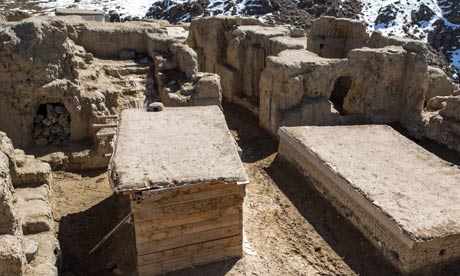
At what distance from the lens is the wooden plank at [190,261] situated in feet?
20.3

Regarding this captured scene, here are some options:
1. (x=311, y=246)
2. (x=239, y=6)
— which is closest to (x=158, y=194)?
(x=311, y=246)

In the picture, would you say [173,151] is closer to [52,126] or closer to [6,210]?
[6,210]

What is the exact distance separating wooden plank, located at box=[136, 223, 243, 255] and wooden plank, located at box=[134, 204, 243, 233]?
0.78 feet

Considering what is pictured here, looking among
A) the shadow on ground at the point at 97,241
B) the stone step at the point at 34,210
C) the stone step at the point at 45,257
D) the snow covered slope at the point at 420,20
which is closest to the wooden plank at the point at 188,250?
the shadow on ground at the point at 97,241

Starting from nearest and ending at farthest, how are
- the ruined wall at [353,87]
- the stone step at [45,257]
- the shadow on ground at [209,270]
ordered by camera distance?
1. the stone step at [45,257]
2. the shadow on ground at [209,270]
3. the ruined wall at [353,87]

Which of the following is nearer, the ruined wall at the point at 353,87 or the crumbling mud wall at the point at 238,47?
the ruined wall at the point at 353,87

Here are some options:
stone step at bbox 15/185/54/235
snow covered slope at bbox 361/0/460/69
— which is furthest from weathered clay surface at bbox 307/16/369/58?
snow covered slope at bbox 361/0/460/69

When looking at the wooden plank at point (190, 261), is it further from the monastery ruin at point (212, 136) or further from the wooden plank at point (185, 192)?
the wooden plank at point (185, 192)

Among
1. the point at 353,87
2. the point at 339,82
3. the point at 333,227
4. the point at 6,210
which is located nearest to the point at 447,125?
the point at 353,87

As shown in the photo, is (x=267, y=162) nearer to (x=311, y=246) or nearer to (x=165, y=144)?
(x=311, y=246)

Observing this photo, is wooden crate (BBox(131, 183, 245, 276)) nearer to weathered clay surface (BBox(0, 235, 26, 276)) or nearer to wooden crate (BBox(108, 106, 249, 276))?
wooden crate (BBox(108, 106, 249, 276))

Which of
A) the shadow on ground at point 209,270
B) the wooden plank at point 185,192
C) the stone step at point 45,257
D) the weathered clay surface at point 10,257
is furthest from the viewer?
the shadow on ground at point 209,270

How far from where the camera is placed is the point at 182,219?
19.9ft

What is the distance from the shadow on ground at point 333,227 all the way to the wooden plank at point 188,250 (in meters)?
2.16
